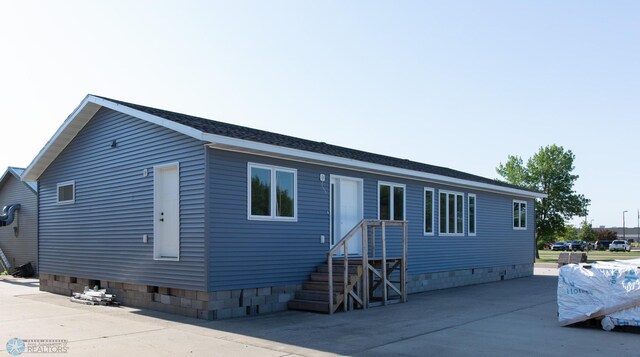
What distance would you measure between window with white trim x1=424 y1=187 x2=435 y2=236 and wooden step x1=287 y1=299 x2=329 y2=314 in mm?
5710

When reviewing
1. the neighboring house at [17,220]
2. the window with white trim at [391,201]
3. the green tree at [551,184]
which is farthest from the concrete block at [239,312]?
the green tree at [551,184]

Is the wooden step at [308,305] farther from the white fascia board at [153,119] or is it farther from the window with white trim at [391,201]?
the white fascia board at [153,119]

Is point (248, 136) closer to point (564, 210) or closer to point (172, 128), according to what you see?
point (172, 128)

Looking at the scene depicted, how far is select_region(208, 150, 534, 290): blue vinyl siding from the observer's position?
10586 millimetres

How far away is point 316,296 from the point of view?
11680mm

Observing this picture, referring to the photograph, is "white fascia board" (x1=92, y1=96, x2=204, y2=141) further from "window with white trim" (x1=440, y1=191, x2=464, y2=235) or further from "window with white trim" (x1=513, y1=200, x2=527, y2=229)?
"window with white trim" (x1=513, y1=200, x2=527, y2=229)

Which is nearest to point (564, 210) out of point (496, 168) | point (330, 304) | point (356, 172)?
point (496, 168)

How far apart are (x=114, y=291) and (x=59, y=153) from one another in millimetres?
4543

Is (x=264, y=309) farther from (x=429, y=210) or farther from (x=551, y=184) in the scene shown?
(x=551, y=184)

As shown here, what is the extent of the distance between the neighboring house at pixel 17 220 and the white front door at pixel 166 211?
39.1ft

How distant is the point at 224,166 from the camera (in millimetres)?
10734

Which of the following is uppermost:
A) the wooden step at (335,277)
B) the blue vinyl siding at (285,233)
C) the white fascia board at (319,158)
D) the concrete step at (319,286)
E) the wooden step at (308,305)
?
the white fascia board at (319,158)

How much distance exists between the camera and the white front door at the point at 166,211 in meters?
11.3

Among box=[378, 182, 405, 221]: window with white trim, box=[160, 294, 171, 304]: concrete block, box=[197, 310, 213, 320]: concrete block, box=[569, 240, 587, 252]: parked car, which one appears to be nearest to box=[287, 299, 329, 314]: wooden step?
box=[197, 310, 213, 320]: concrete block
